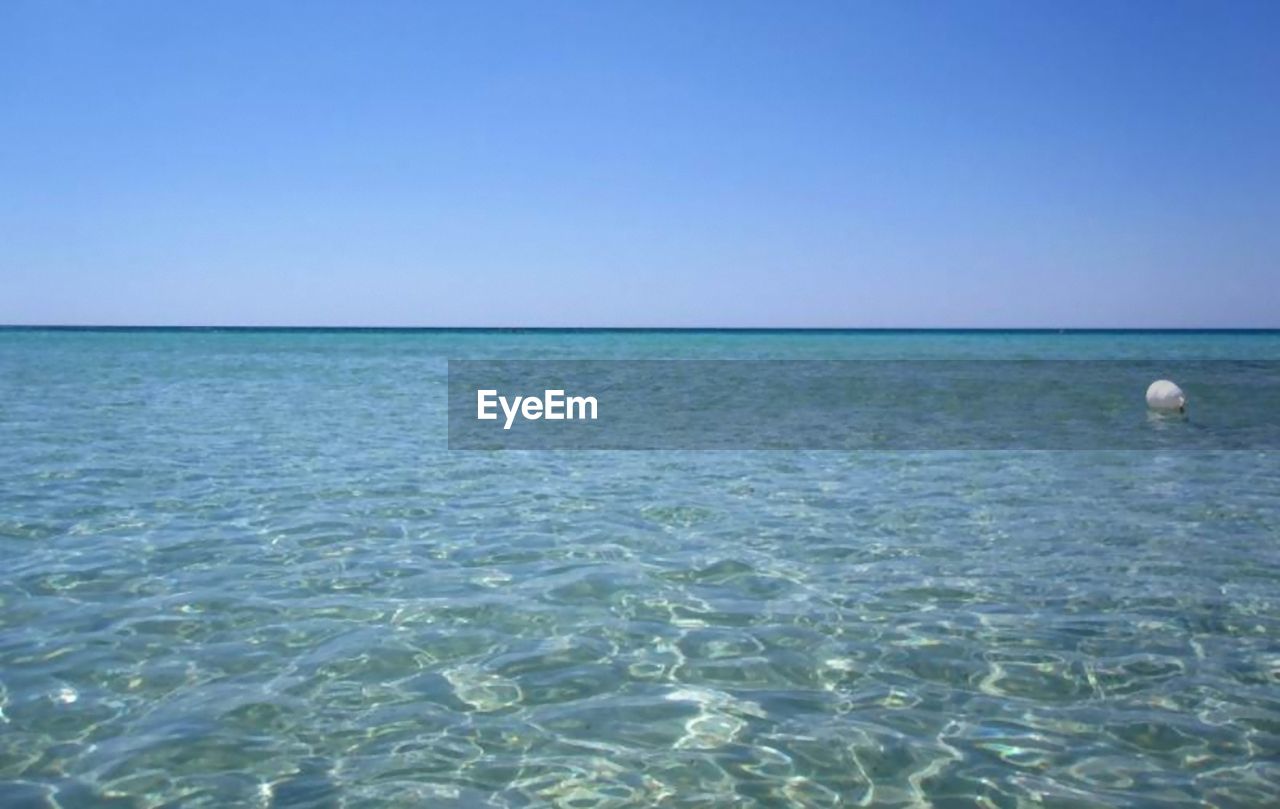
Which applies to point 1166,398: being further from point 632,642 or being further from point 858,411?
point 632,642

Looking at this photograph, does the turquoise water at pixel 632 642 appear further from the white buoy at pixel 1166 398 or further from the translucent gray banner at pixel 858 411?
the white buoy at pixel 1166 398

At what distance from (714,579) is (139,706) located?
4.56 meters

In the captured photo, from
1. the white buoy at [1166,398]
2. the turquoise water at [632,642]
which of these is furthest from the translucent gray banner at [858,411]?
the turquoise water at [632,642]

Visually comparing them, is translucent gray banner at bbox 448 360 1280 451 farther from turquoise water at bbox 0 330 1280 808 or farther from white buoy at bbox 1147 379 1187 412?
turquoise water at bbox 0 330 1280 808

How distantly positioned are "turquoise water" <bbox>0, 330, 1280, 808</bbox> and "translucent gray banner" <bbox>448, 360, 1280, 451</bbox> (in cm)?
508

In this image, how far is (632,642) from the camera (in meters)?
6.52

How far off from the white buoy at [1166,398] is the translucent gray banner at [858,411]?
1.02 feet

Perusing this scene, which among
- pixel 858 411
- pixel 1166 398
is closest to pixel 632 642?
pixel 858 411

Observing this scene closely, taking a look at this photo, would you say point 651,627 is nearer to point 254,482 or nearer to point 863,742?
point 863,742

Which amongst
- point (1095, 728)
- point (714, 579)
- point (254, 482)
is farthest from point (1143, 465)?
point (254, 482)

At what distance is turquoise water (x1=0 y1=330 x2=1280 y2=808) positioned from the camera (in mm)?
4656

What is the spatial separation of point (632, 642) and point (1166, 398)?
22130mm

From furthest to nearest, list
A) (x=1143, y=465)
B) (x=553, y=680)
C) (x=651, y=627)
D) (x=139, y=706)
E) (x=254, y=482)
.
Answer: (x=1143, y=465) < (x=254, y=482) < (x=651, y=627) < (x=553, y=680) < (x=139, y=706)

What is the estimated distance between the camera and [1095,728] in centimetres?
518
